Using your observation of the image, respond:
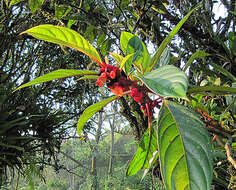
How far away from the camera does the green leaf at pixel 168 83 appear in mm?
143

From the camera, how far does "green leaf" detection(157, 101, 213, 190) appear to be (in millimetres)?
166

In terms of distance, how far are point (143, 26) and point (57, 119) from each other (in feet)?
3.01

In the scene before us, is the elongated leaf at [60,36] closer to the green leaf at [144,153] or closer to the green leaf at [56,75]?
the green leaf at [56,75]

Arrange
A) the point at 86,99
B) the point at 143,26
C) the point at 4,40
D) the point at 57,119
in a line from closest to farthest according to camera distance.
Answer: the point at 143,26 → the point at 4,40 → the point at 57,119 → the point at 86,99

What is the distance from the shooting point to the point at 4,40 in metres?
1.15

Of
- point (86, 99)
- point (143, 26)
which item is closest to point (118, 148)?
point (86, 99)

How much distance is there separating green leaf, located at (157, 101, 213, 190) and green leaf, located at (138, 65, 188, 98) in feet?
0.16

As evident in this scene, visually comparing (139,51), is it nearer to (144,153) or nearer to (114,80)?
(114,80)

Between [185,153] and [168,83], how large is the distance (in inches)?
2.8

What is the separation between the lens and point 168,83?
156 millimetres

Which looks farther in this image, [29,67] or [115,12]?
[29,67]

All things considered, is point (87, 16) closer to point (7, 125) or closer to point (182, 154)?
point (182, 154)

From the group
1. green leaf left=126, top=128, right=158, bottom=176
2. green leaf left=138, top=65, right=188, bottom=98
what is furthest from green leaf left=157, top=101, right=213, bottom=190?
green leaf left=126, top=128, right=158, bottom=176

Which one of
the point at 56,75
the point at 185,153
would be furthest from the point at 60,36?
the point at 185,153
